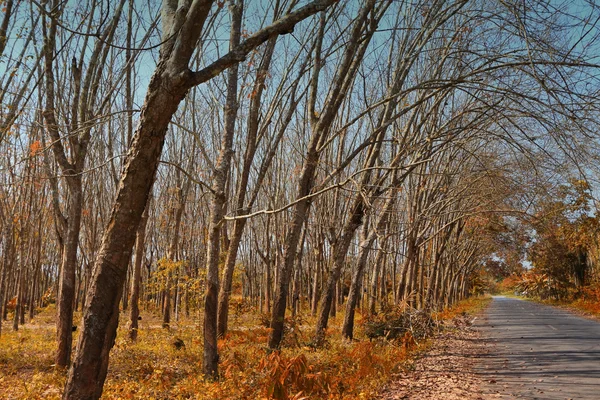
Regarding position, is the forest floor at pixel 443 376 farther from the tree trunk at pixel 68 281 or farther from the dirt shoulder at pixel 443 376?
the tree trunk at pixel 68 281

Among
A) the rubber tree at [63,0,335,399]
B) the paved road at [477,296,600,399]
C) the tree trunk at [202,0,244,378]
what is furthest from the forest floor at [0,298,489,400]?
the rubber tree at [63,0,335,399]

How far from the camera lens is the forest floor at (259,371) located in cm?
617

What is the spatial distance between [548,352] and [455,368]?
323cm

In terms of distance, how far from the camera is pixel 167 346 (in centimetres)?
1062

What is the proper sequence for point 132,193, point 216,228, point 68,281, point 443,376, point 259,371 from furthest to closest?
point 443,376 < point 68,281 < point 216,228 < point 259,371 < point 132,193

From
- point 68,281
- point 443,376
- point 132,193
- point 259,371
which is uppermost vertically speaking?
point 132,193

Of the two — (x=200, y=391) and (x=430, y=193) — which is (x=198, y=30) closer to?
(x=200, y=391)

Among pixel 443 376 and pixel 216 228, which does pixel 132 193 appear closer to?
pixel 216 228

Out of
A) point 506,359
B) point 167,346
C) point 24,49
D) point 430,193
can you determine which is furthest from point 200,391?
point 430,193

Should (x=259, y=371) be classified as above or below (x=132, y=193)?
below

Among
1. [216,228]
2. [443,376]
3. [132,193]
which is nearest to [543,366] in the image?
[443,376]

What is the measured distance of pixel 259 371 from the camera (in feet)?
22.9

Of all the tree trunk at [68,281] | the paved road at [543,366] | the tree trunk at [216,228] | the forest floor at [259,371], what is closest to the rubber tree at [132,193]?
the forest floor at [259,371]

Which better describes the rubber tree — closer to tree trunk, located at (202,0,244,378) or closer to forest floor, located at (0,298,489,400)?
forest floor, located at (0,298,489,400)
